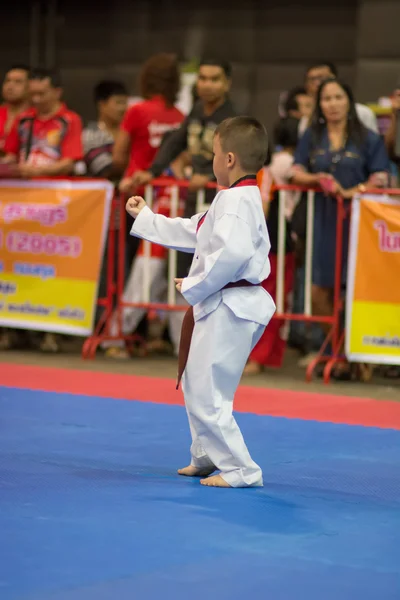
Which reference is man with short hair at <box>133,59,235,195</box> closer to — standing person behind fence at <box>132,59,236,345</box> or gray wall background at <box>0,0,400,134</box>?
standing person behind fence at <box>132,59,236,345</box>

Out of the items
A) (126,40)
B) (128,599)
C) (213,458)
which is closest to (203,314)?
(213,458)

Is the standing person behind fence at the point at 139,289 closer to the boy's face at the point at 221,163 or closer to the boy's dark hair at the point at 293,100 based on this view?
the boy's dark hair at the point at 293,100

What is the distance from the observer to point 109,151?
871 cm

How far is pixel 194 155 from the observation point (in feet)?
25.6

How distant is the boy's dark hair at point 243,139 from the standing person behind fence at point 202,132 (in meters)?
3.37

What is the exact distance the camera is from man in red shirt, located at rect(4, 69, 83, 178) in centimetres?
831

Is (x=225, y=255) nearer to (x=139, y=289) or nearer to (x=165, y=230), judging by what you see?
(x=165, y=230)

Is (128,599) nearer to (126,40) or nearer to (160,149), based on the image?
(160,149)

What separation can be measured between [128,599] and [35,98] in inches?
237

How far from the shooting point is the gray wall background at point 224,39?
43.0ft

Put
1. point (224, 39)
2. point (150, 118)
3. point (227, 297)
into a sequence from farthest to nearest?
point (224, 39)
point (150, 118)
point (227, 297)

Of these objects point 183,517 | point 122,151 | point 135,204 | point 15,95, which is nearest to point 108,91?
point 15,95

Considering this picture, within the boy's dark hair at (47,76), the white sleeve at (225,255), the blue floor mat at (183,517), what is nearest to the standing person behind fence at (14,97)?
the boy's dark hair at (47,76)

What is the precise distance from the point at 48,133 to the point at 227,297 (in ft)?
14.7
